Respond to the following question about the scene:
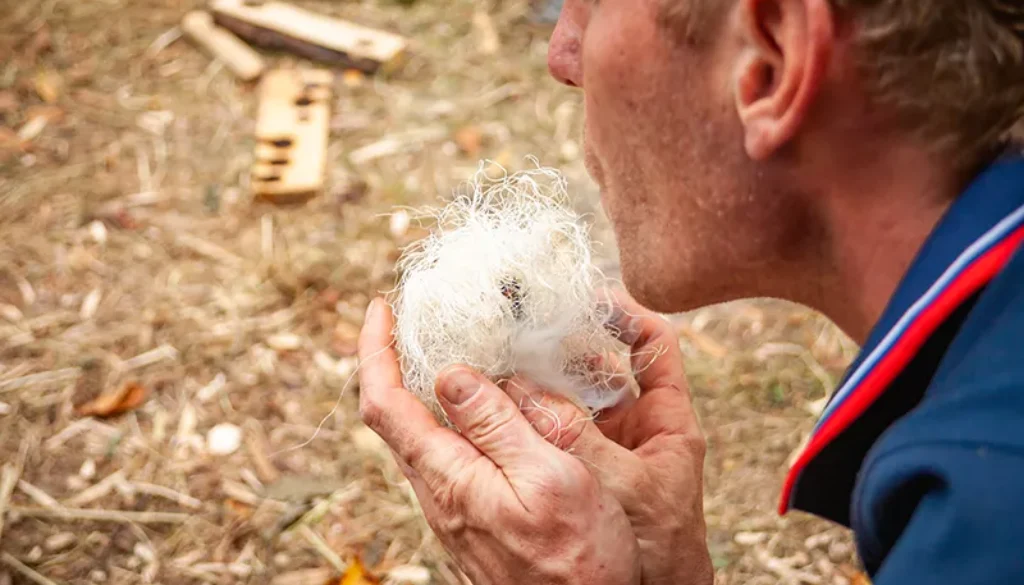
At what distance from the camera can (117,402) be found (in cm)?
182

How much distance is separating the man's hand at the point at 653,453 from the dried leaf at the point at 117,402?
3.33 feet

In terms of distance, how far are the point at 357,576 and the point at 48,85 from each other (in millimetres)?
1768

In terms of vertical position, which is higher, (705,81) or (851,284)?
(705,81)

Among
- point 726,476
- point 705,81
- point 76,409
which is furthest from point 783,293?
point 76,409

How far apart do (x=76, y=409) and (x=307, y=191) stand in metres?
0.76

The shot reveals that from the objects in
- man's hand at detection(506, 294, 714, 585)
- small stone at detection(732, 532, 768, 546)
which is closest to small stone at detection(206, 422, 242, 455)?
man's hand at detection(506, 294, 714, 585)

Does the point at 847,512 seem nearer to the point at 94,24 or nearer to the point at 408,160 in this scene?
the point at 408,160

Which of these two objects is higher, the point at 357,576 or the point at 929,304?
the point at 929,304

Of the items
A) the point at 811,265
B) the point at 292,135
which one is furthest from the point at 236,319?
the point at 811,265

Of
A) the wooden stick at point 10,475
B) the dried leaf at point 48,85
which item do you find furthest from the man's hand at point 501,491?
the dried leaf at point 48,85

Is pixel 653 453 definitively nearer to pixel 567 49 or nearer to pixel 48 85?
pixel 567 49

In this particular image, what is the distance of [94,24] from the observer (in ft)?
9.23

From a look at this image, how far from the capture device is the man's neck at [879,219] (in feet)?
2.64

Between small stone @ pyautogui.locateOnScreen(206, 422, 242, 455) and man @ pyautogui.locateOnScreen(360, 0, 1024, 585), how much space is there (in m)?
0.74
